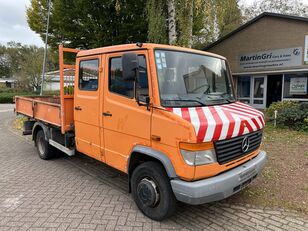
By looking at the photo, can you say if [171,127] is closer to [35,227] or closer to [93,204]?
[93,204]

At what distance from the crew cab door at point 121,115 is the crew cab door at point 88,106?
0.26 m

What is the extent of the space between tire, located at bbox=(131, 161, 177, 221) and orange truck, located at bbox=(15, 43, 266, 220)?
0.04 ft

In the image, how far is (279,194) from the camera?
4.24 metres

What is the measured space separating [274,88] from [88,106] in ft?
42.6

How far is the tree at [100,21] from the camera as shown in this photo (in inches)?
504

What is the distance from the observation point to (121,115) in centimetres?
375

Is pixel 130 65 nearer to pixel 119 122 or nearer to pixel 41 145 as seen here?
pixel 119 122

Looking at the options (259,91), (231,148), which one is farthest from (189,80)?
(259,91)

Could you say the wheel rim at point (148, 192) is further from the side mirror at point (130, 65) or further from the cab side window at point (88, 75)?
the cab side window at point (88, 75)

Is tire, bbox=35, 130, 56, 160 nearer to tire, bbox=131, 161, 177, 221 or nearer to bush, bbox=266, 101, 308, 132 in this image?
tire, bbox=131, 161, 177, 221

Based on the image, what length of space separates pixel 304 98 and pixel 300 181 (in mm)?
9874

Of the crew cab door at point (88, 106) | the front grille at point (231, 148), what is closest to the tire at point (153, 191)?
the front grille at point (231, 148)

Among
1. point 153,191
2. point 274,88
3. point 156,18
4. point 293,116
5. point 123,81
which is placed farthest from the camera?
point 274,88

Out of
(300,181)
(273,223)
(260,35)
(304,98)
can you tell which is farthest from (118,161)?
(260,35)
